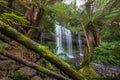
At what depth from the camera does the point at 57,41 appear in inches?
429

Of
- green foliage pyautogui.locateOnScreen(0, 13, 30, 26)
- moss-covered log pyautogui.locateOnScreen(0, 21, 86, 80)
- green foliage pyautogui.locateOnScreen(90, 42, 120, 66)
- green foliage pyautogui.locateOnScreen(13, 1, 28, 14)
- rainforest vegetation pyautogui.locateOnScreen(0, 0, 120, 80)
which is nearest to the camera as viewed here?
moss-covered log pyautogui.locateOnScreen(0, 21, 86, 80)

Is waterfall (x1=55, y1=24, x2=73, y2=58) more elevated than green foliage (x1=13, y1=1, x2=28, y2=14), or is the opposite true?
green foliage (x1=13, y1=1, x2=28, y2=14)

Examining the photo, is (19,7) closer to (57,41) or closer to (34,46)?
(57,41)

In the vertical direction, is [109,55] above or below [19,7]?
below

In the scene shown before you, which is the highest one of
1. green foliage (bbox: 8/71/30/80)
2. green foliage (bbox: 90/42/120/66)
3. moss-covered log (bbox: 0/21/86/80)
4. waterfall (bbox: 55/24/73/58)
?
moss-covered log (bbox: 0/21/86/80)

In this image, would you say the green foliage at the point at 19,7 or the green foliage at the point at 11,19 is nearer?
the green foliage at the point at 11,19

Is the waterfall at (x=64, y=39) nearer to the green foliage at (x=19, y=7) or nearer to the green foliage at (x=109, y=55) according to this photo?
the green foliage at (x=19, y=7)

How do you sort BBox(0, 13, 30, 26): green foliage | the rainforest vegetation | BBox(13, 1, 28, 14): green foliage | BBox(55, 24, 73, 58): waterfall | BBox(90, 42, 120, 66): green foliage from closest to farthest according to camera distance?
the rainforest vegetation, BBox(0, 13, 30, 26): green foliage, BBox(90, 42, 120, 66): green foliage, BBox(13, 1, 28, 14): green foliage, BBox(55, 24, 73, 58): waterfall

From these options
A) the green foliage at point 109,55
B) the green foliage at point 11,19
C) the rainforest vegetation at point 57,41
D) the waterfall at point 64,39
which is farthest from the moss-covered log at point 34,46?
the waterfall at point 64,39

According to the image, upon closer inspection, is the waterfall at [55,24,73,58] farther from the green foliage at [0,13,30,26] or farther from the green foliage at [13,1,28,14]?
the green foliage at [0,13,30,26]

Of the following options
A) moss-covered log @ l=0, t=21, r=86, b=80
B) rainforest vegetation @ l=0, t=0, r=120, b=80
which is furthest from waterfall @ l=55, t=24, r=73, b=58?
moss-covered log @ l=0, t=21, r=86, b=80

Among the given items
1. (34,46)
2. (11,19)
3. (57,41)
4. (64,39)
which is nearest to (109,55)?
(11,19)

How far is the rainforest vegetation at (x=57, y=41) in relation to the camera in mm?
2365

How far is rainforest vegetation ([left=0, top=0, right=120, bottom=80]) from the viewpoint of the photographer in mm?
2365
